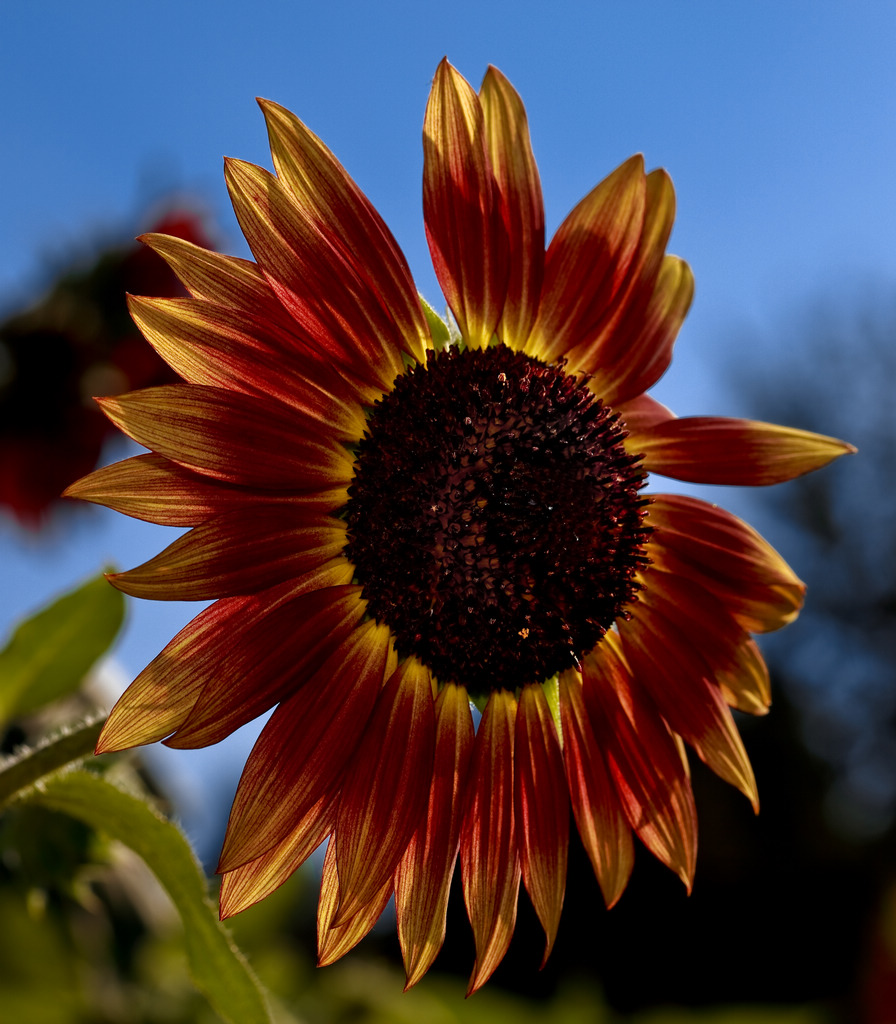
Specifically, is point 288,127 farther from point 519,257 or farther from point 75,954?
point 75,954

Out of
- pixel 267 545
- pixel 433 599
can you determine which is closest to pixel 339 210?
pixel 267 545

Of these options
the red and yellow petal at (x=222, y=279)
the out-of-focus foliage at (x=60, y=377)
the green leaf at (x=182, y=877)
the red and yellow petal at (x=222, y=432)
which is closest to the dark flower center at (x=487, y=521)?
the red and yellow petal at (x=222, y=432)

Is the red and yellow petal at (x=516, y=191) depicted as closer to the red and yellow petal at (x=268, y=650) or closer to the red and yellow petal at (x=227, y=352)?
the red and yellow petal at (x=227, y=352)

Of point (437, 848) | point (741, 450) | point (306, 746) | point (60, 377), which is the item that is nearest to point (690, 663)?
point (741, 450)

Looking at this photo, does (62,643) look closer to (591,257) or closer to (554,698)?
(554,698)

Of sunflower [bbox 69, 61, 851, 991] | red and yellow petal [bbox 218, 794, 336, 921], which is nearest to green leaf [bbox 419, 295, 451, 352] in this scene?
sunflower [bbox 69, 61, 851, 991]
